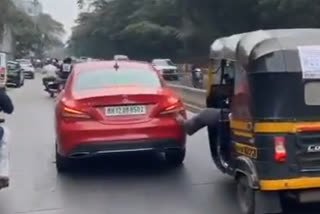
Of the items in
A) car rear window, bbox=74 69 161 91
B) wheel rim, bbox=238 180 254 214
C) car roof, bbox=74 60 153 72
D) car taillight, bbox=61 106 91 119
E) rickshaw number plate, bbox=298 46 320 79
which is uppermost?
rickshaw number plate, bbox=298 46 320 79

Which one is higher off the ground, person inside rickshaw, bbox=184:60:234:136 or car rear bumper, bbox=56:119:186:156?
person inside rickshaw, bbox=184:60:234:136

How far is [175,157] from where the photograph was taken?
34.6 feet

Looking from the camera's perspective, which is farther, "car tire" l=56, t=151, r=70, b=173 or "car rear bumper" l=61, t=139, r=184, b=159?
"car tire" l=56, t=151, r=70, b=173

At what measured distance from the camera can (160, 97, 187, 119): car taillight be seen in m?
9.66

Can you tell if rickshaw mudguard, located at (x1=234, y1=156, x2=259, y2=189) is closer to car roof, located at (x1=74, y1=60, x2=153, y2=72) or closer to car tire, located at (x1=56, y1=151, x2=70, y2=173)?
car tire, located at (x1=56, y1=151, x2=70, y2=173)

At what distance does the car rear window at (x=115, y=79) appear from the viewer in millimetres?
10109

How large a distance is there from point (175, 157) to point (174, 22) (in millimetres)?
78807

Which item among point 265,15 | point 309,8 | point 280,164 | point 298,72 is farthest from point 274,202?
point 265,15

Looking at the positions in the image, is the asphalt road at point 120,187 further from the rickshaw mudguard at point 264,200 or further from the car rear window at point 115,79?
the car rear window at point 115,79

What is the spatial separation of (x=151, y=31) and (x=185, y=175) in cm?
7561

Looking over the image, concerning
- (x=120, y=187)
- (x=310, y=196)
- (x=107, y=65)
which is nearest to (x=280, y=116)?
(x=310, y=196)

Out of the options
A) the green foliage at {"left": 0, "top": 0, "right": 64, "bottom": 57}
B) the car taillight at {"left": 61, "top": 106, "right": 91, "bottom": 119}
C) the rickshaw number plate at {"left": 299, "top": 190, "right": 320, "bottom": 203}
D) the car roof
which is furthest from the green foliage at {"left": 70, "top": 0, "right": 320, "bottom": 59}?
the rickshaw number plate at {"left": 299, "top": 190, "right": 320, "bottom": 203}

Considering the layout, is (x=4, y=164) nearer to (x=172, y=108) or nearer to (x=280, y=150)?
(x=172, y=108)

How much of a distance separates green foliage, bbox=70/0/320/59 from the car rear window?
41.3m
